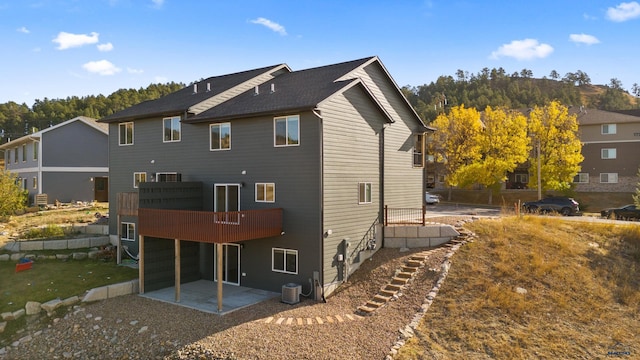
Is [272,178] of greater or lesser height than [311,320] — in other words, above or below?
above

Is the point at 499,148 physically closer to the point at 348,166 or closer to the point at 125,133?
the point at 348,166

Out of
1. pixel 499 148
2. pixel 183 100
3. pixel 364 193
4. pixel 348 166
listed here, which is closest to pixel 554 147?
pixel 499 148

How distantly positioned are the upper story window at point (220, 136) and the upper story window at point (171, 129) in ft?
8.07

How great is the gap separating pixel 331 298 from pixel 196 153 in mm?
9526

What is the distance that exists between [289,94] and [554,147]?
101 feet

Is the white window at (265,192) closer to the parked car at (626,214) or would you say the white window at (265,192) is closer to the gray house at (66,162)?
the gray house at (66,162)

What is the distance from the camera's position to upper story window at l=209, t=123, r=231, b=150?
19.0 metres

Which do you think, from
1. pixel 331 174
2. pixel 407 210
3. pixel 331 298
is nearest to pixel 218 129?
pixel 331 174

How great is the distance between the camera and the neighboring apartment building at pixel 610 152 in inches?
1716

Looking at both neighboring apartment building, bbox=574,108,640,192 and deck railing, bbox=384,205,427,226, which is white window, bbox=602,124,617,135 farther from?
deck railing, bbox=384,205,427,226

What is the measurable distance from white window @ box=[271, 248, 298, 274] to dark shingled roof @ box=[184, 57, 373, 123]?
5.78 metres

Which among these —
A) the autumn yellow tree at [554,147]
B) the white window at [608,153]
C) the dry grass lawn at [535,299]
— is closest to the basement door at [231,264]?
the dry grass lawn at [535,299]

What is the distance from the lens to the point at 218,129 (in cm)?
1936

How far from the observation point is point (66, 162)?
34281mm
